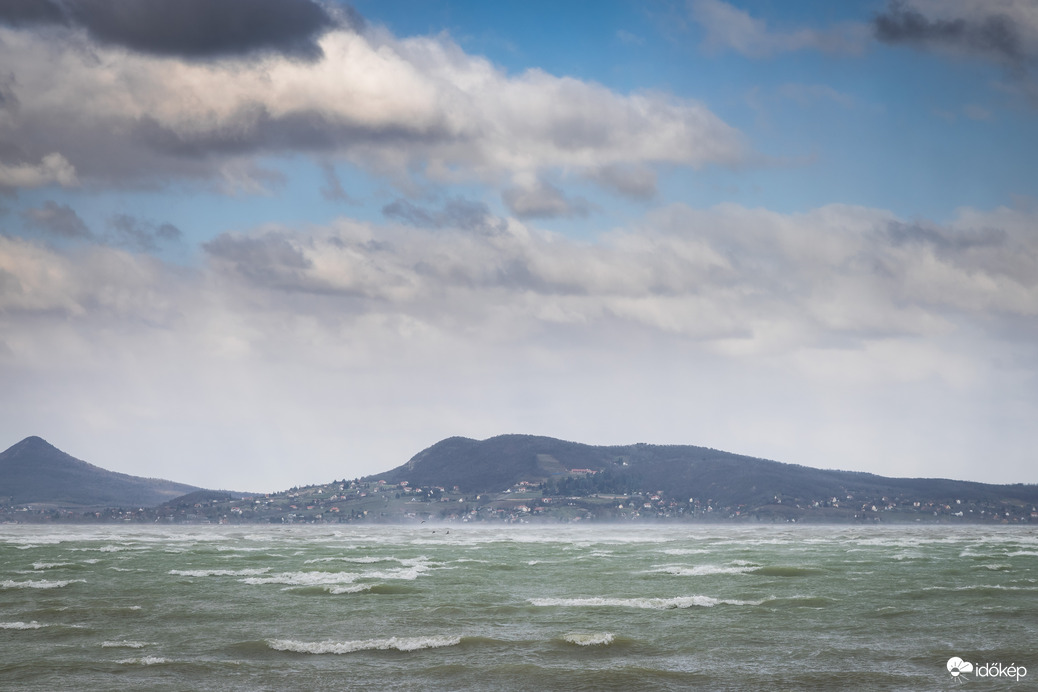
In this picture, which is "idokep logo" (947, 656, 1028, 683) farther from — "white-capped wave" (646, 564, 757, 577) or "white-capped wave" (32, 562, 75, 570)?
"white-capped wave" (32, 562, 75, 570)

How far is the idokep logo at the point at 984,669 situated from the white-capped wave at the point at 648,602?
1999cm

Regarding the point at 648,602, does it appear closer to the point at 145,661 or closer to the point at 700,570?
the point at 700,570

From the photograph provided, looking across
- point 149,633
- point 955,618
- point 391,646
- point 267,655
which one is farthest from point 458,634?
point 955,618

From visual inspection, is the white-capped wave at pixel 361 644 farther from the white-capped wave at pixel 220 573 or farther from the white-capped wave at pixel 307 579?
the white-capped wave at pixel 220 573

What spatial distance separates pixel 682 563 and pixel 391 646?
58.8 meters

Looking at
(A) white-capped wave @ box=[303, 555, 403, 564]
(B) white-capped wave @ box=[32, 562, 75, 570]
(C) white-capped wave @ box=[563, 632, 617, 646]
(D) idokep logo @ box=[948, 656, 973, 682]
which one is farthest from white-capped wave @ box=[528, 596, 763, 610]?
(B) white-capped wave @ box=[32, 562, 75, 570]

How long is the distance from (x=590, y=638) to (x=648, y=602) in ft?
50.6

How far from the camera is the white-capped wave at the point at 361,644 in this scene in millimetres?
39375

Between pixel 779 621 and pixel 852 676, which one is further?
pixel 779 621

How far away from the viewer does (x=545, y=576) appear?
3076 inches

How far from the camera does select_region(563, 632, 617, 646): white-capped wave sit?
1598 inches

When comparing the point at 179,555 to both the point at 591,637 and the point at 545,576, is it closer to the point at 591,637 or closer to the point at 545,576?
the point at 545,576

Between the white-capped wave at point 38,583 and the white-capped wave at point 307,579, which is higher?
the white-capped wave at point 38,583

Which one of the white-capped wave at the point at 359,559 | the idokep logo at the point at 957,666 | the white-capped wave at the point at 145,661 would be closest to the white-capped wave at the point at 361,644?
the white-capped wave at the point at 145,661
